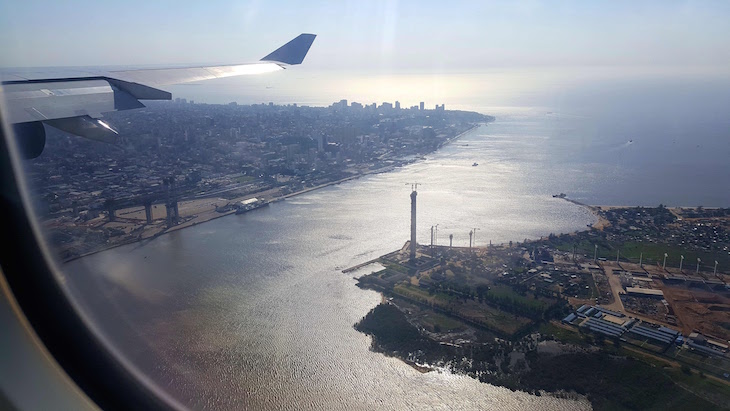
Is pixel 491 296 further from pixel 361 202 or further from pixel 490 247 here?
pixel 361 202

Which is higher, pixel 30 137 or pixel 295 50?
pixel 295 50

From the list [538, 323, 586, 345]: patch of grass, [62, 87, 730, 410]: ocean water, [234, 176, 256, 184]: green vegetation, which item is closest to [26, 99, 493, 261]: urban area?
[234, 176, 256, 184]: green vegetation

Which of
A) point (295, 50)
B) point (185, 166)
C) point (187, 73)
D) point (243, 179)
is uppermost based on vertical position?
point (295, 50)

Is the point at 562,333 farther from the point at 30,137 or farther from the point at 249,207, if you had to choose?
the point at 249,207

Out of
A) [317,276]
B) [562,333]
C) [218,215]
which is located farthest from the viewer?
[218,215]

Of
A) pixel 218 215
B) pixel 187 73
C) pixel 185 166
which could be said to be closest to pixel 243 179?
pixel 185 166

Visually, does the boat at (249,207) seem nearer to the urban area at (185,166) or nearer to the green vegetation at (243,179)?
the urban area at (185,166)

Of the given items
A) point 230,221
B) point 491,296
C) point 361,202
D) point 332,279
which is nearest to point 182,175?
point 230,221

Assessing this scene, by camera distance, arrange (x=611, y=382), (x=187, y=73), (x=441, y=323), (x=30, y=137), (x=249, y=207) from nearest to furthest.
Result: (x=30, y=137)
(x=187, y=73)
(x=611, y=382)
(x=441, y=323)
(x=249, y=207)
